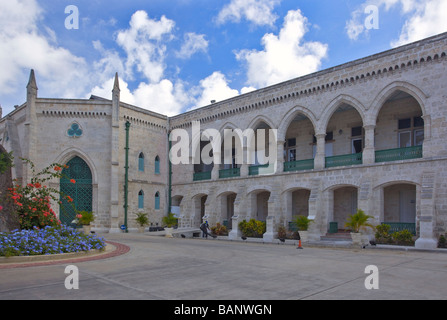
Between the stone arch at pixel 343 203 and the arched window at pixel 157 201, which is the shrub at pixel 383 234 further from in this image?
the arched window at pixel 157 201

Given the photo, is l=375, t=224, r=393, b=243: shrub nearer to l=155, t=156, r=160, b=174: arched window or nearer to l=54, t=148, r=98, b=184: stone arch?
l=155, t=156, r=160, b=174: arched window

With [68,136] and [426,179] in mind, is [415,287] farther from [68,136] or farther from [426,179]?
[68,136]

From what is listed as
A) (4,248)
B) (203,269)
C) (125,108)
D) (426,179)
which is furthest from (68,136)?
(426,179)

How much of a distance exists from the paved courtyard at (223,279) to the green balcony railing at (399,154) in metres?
7.60

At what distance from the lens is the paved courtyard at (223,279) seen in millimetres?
6965

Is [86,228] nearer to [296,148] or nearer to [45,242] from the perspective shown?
[45,242]

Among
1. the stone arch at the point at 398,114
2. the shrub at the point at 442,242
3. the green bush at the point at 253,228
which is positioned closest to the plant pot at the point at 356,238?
the shrub at the point at 442,242

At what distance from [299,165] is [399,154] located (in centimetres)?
592

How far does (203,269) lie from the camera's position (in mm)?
10000

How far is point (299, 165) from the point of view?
910 inches

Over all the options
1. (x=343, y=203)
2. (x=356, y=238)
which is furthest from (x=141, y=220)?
(x=356, y=238)

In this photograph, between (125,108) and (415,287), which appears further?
(125,108)

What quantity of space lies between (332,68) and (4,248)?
1806 centimetres

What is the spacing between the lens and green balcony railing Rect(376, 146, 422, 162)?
1844 centimetres
